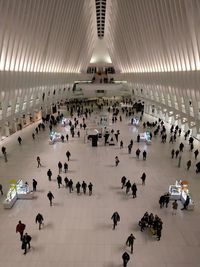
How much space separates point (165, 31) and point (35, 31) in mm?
10992

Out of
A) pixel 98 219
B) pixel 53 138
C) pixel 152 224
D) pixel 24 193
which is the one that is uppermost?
pixel 53 138

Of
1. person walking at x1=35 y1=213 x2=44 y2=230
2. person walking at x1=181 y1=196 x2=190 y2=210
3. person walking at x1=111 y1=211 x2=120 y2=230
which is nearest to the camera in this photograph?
person walking at x1=35 y1=213 x2=44 y2=230

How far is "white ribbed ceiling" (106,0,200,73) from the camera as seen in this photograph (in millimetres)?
17006

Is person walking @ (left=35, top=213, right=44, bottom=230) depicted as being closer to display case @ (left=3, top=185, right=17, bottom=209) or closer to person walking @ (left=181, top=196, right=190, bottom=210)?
display case @ (left=3, top=185, right=17, bottom=209)

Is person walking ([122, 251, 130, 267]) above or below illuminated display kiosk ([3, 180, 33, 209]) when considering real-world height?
below

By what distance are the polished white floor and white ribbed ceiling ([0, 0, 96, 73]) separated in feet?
27.0

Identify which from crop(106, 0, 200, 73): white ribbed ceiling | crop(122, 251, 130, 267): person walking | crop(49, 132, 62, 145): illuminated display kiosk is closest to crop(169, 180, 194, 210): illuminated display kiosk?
crop(122, 251, 130, 267): person walking

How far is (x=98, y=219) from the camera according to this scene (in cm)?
1062

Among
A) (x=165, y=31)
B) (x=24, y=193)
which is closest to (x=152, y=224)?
(x=24, y=193)

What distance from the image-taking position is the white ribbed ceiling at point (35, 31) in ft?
57.0

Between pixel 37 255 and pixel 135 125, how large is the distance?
79.5 ft

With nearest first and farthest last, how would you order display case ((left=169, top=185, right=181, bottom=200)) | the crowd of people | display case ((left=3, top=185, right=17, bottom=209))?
the crowd of people
display case ((left=3, top=185, right=17, bottom=209))
display case ((left=169, top=185, right=181, bottom=200))

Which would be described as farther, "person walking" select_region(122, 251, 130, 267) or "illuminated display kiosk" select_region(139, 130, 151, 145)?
"illuminated display kiosk" select_region(139, 130, 151, 145)

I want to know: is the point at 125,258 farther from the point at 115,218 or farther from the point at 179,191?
the point at 179,191
